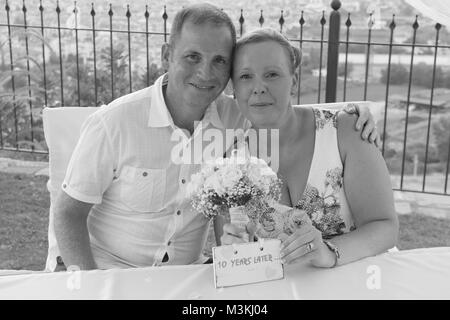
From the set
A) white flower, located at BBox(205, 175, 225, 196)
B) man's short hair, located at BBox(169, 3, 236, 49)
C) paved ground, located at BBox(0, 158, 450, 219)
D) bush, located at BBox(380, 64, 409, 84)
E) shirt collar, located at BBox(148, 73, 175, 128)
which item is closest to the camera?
white flower, located at BBox(205, 175, 225, 196)

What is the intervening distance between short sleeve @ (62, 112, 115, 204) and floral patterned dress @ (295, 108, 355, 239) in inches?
26.2

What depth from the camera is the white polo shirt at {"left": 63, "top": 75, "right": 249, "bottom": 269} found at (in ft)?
6.66

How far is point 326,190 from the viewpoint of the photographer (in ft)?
6.73

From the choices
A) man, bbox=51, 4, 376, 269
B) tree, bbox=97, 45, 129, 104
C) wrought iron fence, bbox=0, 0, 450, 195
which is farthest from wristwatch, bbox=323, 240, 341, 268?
tree, bbox=97, 45, 129, 104

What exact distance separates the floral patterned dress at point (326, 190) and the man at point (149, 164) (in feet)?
1.24

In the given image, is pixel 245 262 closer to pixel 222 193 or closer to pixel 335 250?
pixel 222 193

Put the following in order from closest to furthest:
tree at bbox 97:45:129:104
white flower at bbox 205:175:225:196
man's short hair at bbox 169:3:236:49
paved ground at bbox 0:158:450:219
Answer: white flower at bbox 205:175:225:196, man's short hair at bbox 169:3:236:49, paved ground at bbox 0:158:450:219, tree at bbox 97:45:129:104

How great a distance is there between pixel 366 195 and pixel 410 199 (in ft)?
11.1

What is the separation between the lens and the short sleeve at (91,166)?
6.60 feet

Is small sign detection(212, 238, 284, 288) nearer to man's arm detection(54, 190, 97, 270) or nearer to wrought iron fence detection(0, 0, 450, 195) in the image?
man's arm detection(54, 190, 97, 270)

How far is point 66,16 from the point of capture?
6.21 m

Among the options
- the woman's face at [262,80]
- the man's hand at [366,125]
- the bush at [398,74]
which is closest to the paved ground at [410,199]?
the bush at [398,74]

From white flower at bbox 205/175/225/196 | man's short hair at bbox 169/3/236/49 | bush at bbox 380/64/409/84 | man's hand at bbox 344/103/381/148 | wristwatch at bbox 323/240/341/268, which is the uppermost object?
man's short hair at bbox 169/3/236/49
